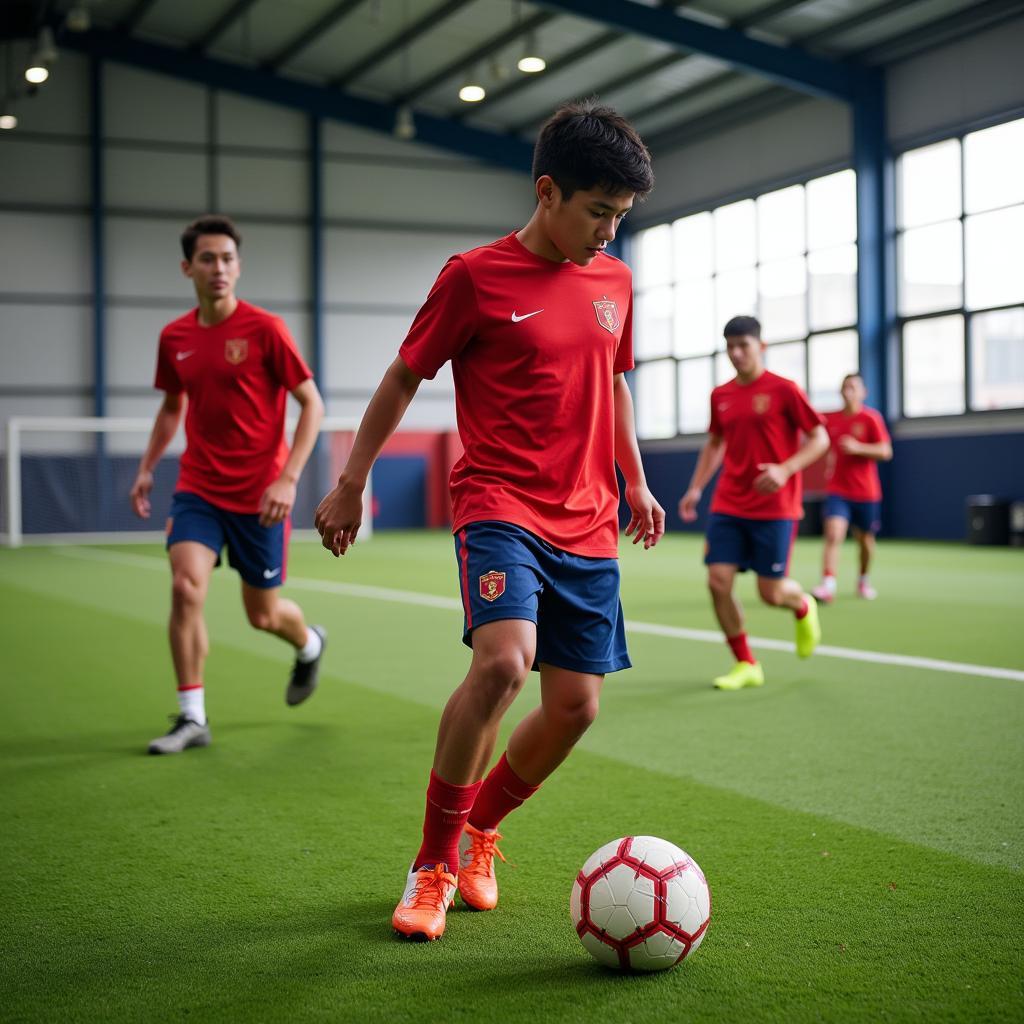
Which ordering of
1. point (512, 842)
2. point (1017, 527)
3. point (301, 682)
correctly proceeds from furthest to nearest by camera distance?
point (1017, 527), point (301, 682), point (512, 842)

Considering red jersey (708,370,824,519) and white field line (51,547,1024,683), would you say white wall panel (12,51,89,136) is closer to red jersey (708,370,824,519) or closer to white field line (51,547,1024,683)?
white field line (51,547,1024,683)

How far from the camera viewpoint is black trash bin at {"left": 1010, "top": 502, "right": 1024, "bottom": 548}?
18.7m

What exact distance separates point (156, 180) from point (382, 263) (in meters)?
5.01

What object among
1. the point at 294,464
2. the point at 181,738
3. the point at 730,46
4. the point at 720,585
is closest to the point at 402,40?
the point at 730,46

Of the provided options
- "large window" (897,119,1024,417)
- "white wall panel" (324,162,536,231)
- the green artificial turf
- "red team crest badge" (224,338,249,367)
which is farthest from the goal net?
"red team crest badge" (224,338,249,367)

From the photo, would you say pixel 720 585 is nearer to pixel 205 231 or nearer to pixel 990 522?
pixel 205 231

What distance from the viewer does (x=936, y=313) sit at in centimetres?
2062

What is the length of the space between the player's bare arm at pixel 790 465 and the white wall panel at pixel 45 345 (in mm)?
A: 21609

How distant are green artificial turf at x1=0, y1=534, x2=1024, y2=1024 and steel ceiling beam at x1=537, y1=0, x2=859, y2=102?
14.1 metres

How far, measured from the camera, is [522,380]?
3.12 meters

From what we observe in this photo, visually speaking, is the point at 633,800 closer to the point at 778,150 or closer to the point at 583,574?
the point at 583,574

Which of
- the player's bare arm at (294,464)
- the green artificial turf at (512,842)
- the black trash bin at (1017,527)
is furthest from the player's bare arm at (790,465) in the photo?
the black trash bin at (1017,527)

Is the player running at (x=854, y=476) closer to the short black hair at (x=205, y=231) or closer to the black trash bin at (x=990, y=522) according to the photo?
the short black hair at (x=205, y=231)

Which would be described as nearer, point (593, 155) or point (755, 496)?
point (593, 155)
